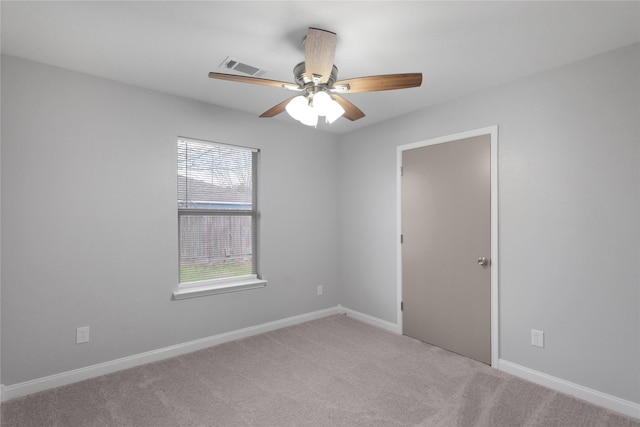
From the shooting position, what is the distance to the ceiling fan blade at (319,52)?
1.68 m

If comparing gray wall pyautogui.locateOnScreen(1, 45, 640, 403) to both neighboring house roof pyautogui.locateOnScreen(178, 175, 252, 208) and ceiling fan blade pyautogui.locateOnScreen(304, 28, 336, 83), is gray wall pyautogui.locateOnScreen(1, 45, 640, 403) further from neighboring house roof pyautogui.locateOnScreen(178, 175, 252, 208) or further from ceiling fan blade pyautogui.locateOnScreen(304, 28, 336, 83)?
ceiling fan blade pyautogui.locateOnScreen(304, 28, 336, 83)

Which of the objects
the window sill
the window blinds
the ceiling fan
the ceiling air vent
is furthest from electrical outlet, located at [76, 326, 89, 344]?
the ceiling air vent

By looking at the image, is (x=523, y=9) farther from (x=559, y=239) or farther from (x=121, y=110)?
(x=121, y=110)

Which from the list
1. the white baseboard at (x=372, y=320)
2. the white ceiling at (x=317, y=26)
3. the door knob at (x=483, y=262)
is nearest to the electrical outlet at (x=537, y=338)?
the door knob at (x=483, y=262)

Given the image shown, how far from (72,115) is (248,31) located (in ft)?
5.36

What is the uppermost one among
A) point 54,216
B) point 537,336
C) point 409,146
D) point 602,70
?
point 602,70

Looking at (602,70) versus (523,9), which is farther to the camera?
(602,70)

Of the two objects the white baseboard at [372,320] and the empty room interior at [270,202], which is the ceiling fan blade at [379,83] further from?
the white baseboard at [372,320]

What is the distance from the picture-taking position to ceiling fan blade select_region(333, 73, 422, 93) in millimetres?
1930

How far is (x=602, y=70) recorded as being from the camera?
2307 millimetres

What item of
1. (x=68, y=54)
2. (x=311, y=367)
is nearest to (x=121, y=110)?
(x=68, y=54)

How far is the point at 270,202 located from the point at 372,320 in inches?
73.7

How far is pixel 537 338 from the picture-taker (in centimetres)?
260

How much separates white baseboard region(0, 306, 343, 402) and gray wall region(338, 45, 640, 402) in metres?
2.34
